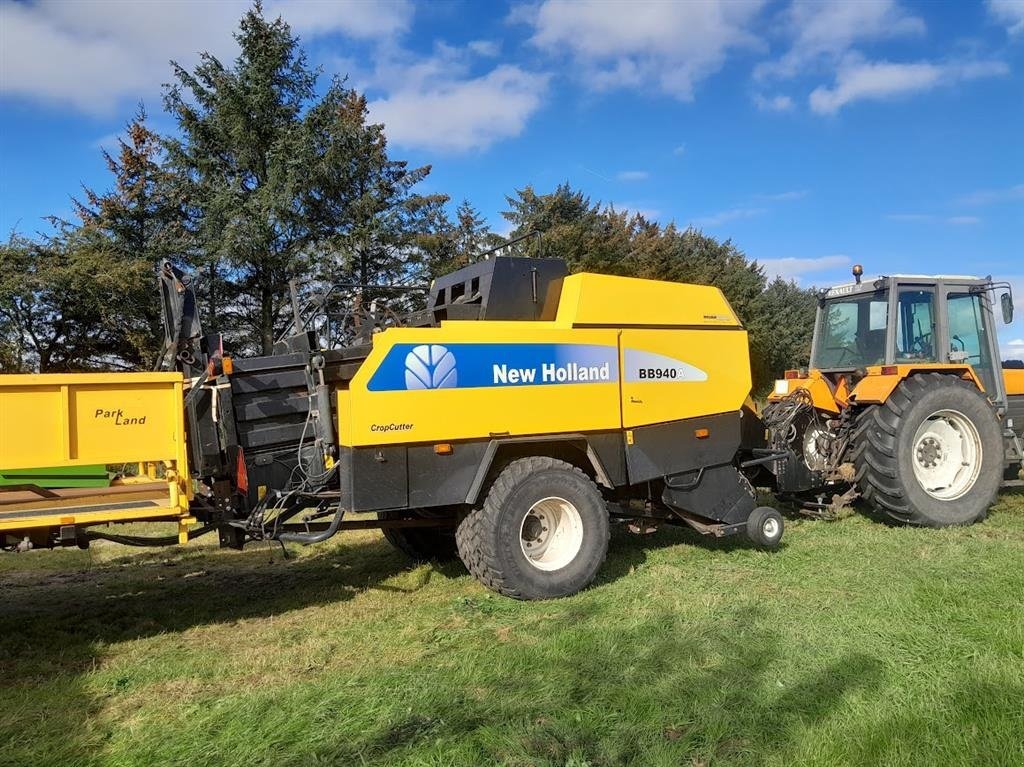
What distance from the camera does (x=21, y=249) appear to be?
18609 millimetres

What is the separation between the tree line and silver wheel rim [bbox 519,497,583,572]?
15.5m

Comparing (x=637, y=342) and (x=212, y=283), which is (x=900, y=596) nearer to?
(x=637, y=342)

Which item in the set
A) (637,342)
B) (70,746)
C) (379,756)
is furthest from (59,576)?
(637,342)

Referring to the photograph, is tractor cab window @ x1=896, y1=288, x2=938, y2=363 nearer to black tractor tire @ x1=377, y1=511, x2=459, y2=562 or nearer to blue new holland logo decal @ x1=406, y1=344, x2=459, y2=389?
black tractor tire @ x1=377, y1=511, x2=459, y2=562

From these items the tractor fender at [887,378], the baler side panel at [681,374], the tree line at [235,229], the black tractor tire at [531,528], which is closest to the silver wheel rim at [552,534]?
the black tractor tire at [531,528]

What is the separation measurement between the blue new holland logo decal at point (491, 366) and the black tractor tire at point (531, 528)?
62 cm

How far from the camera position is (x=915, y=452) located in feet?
23.7

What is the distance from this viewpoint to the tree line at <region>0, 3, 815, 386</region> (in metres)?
19.0

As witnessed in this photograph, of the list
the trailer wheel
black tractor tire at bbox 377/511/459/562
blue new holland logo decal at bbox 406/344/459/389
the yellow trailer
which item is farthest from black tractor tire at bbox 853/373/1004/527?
the yellow trailer

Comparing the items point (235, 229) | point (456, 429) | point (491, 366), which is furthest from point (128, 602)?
point (235, 229)

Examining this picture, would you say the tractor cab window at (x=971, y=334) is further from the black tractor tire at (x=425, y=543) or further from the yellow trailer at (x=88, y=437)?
the yellow trailer at (x=88, y=437)

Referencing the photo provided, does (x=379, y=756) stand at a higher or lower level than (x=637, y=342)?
lower

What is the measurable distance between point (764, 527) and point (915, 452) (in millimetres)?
2150

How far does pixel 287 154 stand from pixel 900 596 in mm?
19898
